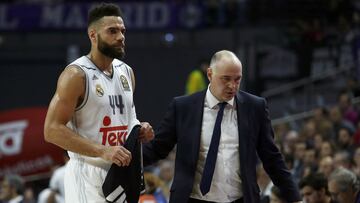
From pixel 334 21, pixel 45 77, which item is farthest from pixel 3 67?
pixel 334 21

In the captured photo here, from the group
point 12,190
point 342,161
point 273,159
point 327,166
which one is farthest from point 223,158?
point 12,190

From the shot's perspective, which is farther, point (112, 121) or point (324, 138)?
point (324, 138)

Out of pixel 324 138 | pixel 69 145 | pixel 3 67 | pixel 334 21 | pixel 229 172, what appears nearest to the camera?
pixel 69 145

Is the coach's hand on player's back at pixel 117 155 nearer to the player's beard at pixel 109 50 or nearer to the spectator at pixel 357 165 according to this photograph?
the player's beard at pixel 109 50

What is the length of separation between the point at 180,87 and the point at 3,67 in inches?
171

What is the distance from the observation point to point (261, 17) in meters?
19.6

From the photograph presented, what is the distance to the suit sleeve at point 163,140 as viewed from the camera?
5996 millimetres

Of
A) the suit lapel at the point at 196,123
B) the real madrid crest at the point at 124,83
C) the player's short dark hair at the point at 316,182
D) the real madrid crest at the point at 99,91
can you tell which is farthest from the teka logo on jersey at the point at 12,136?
the real madrid crest at the point at 99,91

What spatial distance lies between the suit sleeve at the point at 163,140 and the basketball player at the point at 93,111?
551 mm

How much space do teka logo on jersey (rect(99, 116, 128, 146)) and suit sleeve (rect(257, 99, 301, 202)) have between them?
3.38 feet

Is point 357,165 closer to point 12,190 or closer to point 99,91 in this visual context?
point 12,190

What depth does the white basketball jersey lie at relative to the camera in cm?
525

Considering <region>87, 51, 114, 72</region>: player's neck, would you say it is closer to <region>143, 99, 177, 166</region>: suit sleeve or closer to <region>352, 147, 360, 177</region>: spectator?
<region>143, 99, 177, 166</region>: suit sleeve

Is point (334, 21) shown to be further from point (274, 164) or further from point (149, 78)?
point (274, 164)
